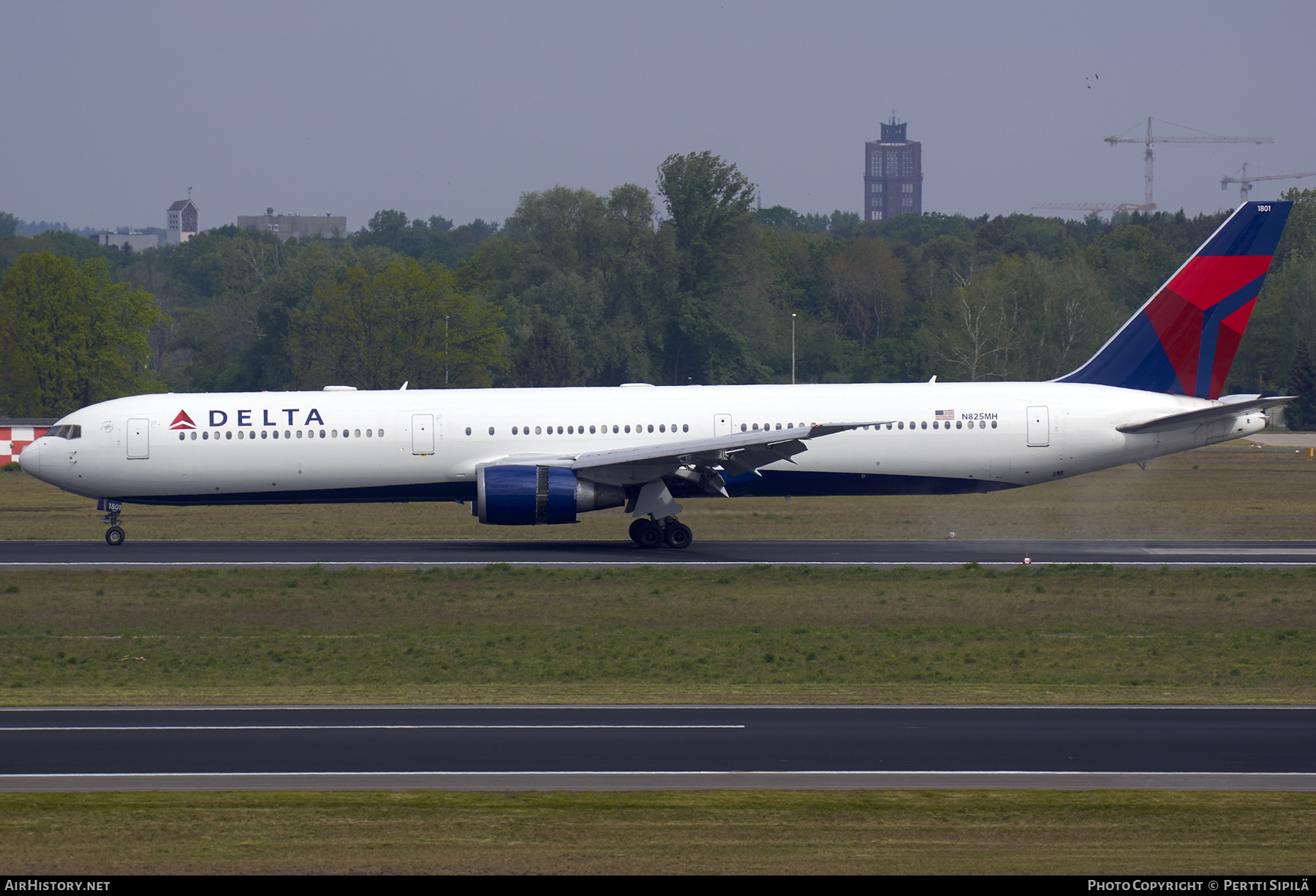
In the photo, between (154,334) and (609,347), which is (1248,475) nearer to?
(609,347)

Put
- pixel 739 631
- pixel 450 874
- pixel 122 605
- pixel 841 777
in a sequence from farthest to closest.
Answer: pixel 122 605, pixel 739 631, pixel 841 777, pixel 450 874

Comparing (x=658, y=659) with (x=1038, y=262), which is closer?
(x=658, y=659)

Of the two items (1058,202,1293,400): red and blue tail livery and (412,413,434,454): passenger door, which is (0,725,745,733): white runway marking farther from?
(1058,202,1293,400): red and blue tail livery

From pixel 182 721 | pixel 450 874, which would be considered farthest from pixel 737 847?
pixel 182 721

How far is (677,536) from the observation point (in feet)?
103

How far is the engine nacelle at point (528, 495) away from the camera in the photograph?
2925 centimetres

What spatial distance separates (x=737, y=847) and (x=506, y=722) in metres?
5.24

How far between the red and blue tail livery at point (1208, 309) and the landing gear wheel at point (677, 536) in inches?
423

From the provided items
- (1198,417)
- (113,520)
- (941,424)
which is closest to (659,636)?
(941,424)

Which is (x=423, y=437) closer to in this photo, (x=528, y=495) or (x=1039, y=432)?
(x=528, y=495)

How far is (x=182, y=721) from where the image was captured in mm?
15023

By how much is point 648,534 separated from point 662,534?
1.05ft

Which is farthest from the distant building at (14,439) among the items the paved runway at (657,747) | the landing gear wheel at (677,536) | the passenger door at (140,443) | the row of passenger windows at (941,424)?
the paved runway at (657,747)

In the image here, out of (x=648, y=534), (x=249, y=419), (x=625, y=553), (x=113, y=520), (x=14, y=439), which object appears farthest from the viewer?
(x=14, y=439)
